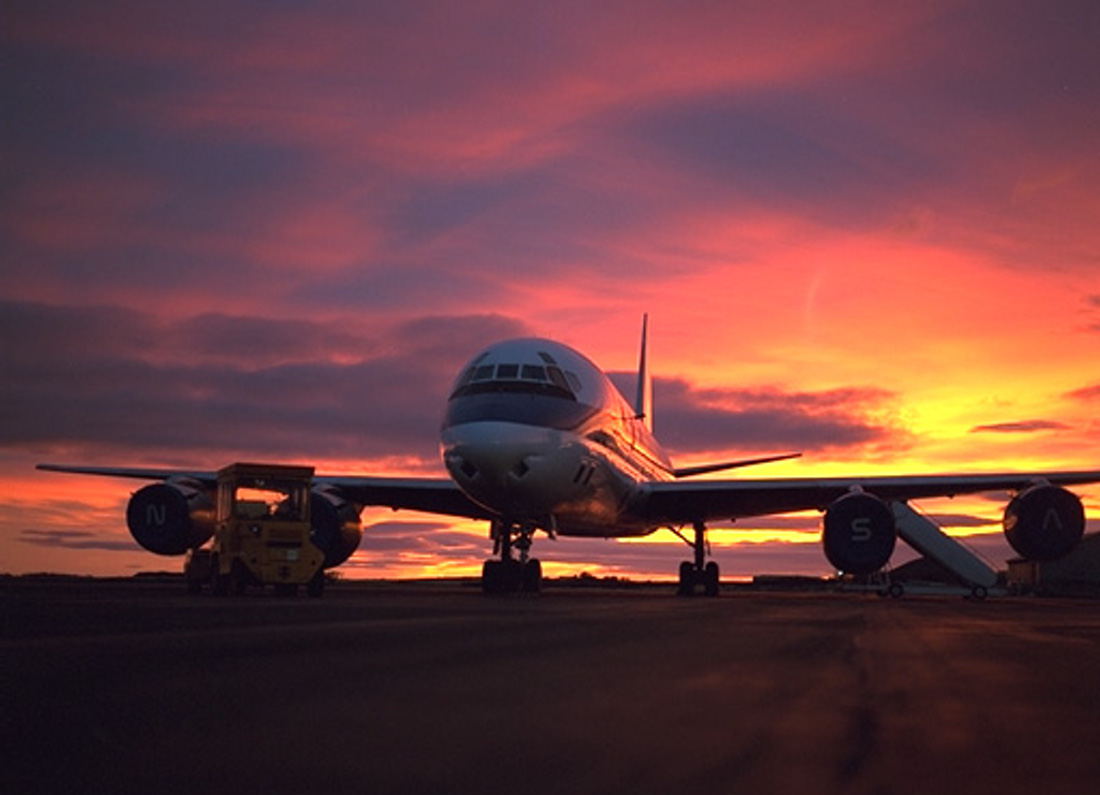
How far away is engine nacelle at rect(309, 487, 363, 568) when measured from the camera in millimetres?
27641

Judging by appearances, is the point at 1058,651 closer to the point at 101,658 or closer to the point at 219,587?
the point at 101,658

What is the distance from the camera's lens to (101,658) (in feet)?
21.5

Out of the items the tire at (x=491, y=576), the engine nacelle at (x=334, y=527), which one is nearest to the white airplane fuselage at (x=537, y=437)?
the tire at (x=491, y=576)

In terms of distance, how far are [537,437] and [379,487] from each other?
6.82m

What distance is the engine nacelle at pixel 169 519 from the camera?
2580cm

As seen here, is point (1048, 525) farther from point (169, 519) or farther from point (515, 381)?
point (169, 519)

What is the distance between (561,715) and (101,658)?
3.18 m

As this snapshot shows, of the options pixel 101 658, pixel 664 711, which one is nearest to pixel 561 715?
pixel 664 711

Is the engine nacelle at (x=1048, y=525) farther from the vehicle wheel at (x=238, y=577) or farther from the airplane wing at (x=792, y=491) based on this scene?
the vehicle wheel at (x=238, y=577)

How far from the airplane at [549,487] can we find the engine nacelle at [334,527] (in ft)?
0.11

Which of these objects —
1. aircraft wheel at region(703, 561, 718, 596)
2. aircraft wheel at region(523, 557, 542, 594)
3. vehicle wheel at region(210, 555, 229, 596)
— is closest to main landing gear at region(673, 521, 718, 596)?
aircraft wheel at region(703, 561, 718, 596)

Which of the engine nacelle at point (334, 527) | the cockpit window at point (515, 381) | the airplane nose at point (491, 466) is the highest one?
the cockpit window at point (515, 381)

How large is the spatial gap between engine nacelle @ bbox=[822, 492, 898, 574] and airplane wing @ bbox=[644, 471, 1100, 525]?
172 cm

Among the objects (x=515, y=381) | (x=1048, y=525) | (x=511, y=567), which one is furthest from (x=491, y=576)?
(x=1048, y=525)
